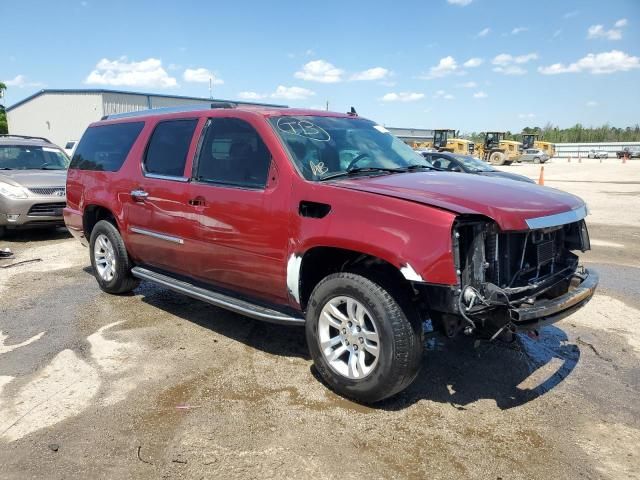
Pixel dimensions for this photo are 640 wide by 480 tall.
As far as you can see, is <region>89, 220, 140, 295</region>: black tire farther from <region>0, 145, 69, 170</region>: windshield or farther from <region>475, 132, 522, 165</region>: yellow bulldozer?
<region>475, 132, 522, 165</region>: yellow bulldozer

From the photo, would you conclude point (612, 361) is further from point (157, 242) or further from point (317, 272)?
point (157, 242)

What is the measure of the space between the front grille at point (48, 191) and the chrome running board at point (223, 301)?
4.89m

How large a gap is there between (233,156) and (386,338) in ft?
6.45

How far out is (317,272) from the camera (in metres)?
3.80

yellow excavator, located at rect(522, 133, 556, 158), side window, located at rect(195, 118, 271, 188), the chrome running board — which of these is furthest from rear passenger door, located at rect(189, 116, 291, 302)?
yellow excavator, located at rect(522, 133, 556, 158)

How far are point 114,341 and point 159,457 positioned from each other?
1.96 metres

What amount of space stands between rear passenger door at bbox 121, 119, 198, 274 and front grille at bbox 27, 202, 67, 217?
4.65m

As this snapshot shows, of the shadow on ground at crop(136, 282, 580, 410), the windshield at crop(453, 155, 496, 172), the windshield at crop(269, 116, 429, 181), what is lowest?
the shadow on ground at crop(136, 282, 580, 410)

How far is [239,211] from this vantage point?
3.96 metres

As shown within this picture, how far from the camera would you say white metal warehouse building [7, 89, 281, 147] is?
38562 millimetres

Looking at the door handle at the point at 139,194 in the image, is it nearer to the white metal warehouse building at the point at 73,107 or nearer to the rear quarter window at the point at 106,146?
the rear quarter window at the point at 106,146

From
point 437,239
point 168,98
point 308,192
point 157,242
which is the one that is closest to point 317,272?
point 308,192

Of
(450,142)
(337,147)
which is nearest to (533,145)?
(450,142)

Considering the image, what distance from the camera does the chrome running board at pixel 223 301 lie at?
3.75m
